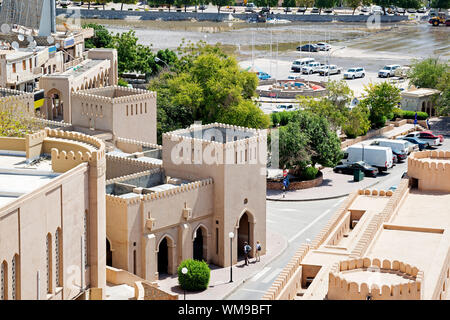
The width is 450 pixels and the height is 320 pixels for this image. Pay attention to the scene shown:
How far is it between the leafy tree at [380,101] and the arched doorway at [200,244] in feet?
128

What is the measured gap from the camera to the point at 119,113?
2628 inches

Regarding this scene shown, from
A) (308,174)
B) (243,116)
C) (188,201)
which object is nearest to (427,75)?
(243,116)

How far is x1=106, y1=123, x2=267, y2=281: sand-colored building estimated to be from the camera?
5400 cm

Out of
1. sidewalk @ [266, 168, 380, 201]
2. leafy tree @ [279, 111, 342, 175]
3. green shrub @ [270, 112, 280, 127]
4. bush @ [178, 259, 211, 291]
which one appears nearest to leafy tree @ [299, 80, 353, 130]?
green shrub @ [270, 112, 280, 127]

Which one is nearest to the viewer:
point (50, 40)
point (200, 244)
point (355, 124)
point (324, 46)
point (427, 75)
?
point (200, 244)

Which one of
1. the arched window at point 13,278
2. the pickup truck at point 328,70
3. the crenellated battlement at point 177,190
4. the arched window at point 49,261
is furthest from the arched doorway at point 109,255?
the pickup truck at point 328,70

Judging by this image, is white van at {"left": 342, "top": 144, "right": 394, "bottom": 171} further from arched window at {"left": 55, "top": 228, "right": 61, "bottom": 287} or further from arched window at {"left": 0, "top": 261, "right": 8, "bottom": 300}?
arched window at {"left": 0, "top": 261, "right": 8, "bottom": 300}

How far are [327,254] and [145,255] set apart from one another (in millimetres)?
15152

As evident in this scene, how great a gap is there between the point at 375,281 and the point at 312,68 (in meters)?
101

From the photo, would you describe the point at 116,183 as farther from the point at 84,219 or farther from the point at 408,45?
the point at 408,45

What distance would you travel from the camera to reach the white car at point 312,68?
431 feet

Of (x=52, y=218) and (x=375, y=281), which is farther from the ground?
(x=52, y=218)

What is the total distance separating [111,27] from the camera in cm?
18850

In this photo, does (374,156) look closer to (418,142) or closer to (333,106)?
(333,106)
